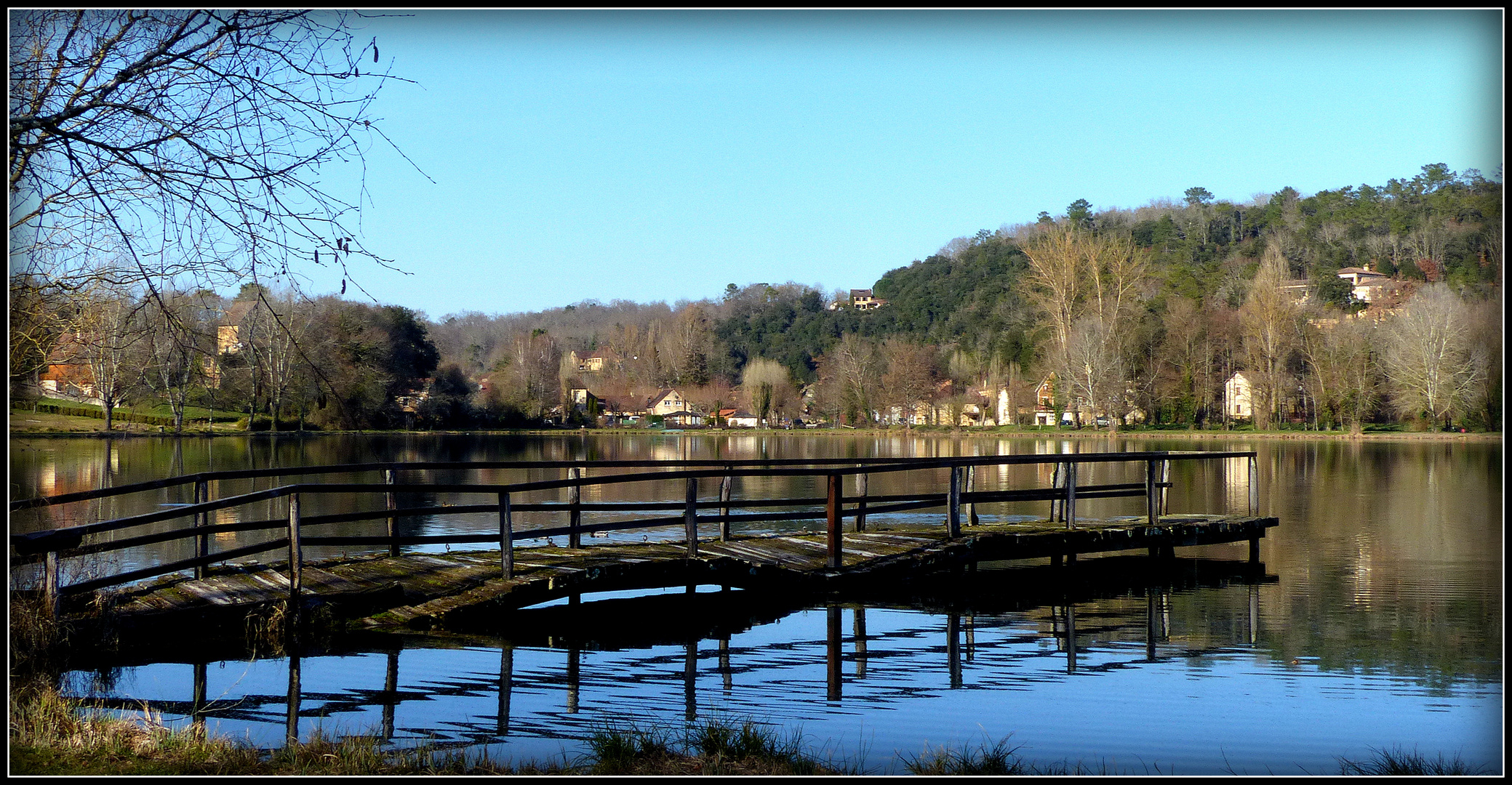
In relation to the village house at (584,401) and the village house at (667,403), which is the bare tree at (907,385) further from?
the village house at (667,403)

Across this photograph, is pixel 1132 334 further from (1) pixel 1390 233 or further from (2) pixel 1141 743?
(2) pixel 1141 743

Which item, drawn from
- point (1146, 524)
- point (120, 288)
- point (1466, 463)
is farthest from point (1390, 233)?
point (120, 288)

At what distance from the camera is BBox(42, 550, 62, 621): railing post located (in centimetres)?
945

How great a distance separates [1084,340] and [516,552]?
68.9m

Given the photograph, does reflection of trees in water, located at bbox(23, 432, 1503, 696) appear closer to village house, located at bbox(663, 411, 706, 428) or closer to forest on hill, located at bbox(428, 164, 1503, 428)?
forest on hill, located at bbox(428, 164, 1503, 428)

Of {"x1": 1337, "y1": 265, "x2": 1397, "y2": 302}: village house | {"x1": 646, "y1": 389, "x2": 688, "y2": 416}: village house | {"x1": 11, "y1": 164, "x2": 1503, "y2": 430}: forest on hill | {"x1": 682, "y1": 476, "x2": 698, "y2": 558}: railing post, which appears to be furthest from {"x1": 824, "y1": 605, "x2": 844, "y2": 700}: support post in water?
{"x1": 646, "y1": 389, "x2": 688, "y2": 416}: village house

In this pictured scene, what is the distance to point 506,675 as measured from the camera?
10.1m

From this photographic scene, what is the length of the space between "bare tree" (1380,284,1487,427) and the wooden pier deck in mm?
46900

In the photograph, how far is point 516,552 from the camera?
13.7 m

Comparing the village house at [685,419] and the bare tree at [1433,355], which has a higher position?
the bare tree at [1433,355]

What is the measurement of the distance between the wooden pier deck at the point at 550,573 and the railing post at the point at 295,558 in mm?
102

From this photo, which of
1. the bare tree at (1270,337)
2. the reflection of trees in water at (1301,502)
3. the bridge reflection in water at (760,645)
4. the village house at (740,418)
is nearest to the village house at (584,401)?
the village house at (740,418)

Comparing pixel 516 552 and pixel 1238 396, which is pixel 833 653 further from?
pixel 1238 396

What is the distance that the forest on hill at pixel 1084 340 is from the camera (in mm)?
61500
